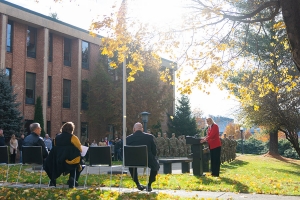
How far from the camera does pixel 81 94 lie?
3981 centimetres

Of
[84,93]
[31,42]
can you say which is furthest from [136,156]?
[84,93]

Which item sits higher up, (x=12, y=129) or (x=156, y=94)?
(x=156, y=94)

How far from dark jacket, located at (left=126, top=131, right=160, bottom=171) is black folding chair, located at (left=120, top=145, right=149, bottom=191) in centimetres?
29

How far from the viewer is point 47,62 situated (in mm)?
35094

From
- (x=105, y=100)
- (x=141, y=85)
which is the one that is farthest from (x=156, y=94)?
(x=105, y=100)

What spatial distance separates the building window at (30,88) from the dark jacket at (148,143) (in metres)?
25.2

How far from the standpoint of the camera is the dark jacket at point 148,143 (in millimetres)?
9875

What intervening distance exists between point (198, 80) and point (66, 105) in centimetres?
2711

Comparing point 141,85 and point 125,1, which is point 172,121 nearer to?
point 141,85

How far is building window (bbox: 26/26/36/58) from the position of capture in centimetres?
3412

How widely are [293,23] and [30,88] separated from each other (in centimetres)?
2821

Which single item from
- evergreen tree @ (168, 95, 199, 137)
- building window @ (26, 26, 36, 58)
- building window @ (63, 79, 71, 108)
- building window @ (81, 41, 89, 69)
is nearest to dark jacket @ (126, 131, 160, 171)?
building window @ (26, 26, 36, 58)

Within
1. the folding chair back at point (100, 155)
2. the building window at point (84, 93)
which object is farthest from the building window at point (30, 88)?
the folding chair back at point (100, 155)

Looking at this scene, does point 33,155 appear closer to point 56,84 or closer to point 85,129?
point 56,84
